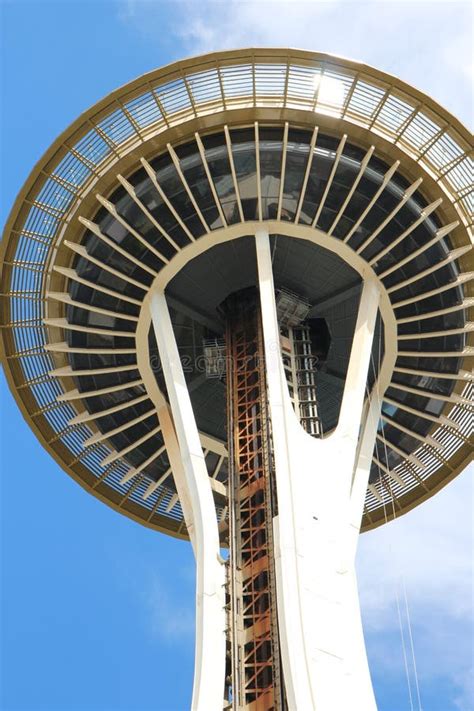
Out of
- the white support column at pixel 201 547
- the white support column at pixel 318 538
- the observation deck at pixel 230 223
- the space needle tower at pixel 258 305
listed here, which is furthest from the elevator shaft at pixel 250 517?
the observation deck at pixel 230 223

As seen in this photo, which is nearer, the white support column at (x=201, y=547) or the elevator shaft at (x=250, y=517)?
the white support column at (x=201, y=547)

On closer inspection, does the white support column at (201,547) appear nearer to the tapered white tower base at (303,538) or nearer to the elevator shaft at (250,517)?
the tapered white tower base at (303,538)

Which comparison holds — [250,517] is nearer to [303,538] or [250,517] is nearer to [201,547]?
[201,547]

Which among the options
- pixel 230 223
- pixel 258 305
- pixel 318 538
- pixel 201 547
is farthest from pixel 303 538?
pixel 258 305

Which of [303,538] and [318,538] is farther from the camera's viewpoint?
[318,538]

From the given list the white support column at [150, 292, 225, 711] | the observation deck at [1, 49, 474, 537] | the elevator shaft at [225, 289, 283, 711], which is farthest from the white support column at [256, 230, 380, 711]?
the white support column at [150, 292, 225, 711]

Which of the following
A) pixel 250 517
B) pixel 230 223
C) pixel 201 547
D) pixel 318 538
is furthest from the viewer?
pixel 230 223

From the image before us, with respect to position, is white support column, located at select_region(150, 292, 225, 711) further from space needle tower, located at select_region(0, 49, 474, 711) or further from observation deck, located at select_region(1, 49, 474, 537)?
observation deck, located at select_region(1, 49, 474, 537)
